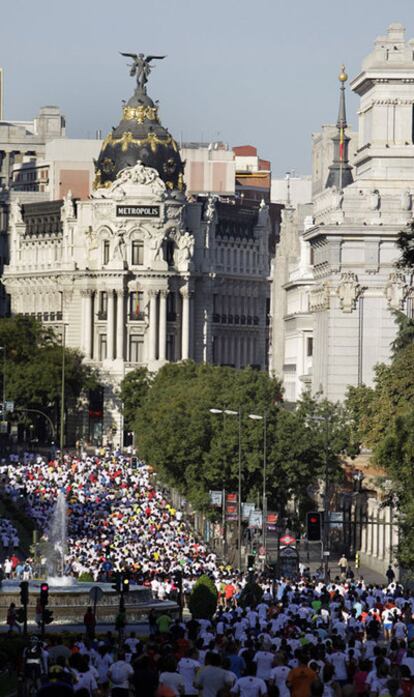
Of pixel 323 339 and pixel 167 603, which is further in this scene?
pixel 323 339

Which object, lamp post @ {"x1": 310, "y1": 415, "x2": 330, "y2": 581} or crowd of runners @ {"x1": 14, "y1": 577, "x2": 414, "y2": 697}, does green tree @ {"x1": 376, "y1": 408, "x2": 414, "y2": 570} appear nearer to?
lamp post @ {"x1": 310, "y1": 415, "x2": 330, "y2": 581}

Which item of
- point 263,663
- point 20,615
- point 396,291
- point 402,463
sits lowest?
point 20,615

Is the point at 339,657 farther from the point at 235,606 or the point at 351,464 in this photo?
the point at 351,464

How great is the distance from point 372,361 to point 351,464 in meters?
16.7

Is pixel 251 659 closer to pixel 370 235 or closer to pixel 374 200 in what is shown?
pixel 370 235

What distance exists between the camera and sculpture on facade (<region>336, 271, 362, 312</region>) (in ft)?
475

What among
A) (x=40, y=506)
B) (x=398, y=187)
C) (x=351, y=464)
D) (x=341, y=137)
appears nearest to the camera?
(x=351, y=464)

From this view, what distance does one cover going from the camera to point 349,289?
145 meters

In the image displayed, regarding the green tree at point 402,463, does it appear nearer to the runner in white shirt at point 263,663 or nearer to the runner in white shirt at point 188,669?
the runner in white shirt at point 263,663

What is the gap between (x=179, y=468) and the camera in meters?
139

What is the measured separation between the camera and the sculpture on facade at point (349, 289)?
145 metres

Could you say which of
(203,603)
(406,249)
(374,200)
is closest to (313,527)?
(203,603)

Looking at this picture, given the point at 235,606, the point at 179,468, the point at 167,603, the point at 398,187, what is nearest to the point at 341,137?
the point at 398,187

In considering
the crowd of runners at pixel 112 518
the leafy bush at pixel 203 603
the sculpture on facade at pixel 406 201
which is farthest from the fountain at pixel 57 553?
A: the sculpture on facade at pixel 406 201
